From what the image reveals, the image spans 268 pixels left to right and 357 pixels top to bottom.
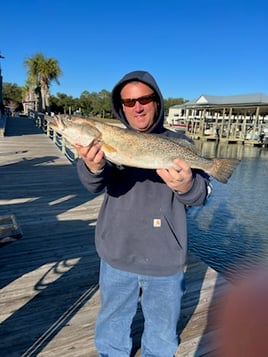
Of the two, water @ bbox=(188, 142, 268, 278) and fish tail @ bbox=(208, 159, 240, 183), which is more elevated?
fish tail @ bbox=(208, 159, 240, 183)

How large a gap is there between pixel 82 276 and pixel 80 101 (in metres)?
75.7

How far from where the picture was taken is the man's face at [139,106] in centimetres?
204

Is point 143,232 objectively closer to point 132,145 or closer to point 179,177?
point 179,177

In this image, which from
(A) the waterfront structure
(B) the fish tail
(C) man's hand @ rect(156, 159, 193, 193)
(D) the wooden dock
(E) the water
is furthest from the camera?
(A) the waterfront structure

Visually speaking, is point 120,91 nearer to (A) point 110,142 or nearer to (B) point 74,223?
(A) point 110,142

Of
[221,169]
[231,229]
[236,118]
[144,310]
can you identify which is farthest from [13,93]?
[144,310]

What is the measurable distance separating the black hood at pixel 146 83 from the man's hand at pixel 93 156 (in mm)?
460

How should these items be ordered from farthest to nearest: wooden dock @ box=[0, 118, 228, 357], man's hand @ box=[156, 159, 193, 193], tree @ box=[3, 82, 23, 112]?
tree @ box=[3, 82, 23, 112]
wooden dock @ box=[0, 118, 228, 357]
man's hand @ box=[156, 159, 193, 193]

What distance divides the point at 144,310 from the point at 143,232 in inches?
23.3

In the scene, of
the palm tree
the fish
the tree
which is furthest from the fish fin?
the tree

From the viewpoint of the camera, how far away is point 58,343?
2652 mm

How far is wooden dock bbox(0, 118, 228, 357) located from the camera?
2.69m

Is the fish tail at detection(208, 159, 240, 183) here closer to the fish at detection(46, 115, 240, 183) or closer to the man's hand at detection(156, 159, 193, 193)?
the fish at detection(46, 115, 240, 183)

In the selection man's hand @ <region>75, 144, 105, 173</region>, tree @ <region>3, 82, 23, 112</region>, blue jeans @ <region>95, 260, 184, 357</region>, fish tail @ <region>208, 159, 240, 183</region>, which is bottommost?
blue jeans @ <region>95, 260, 184, 357</region>
